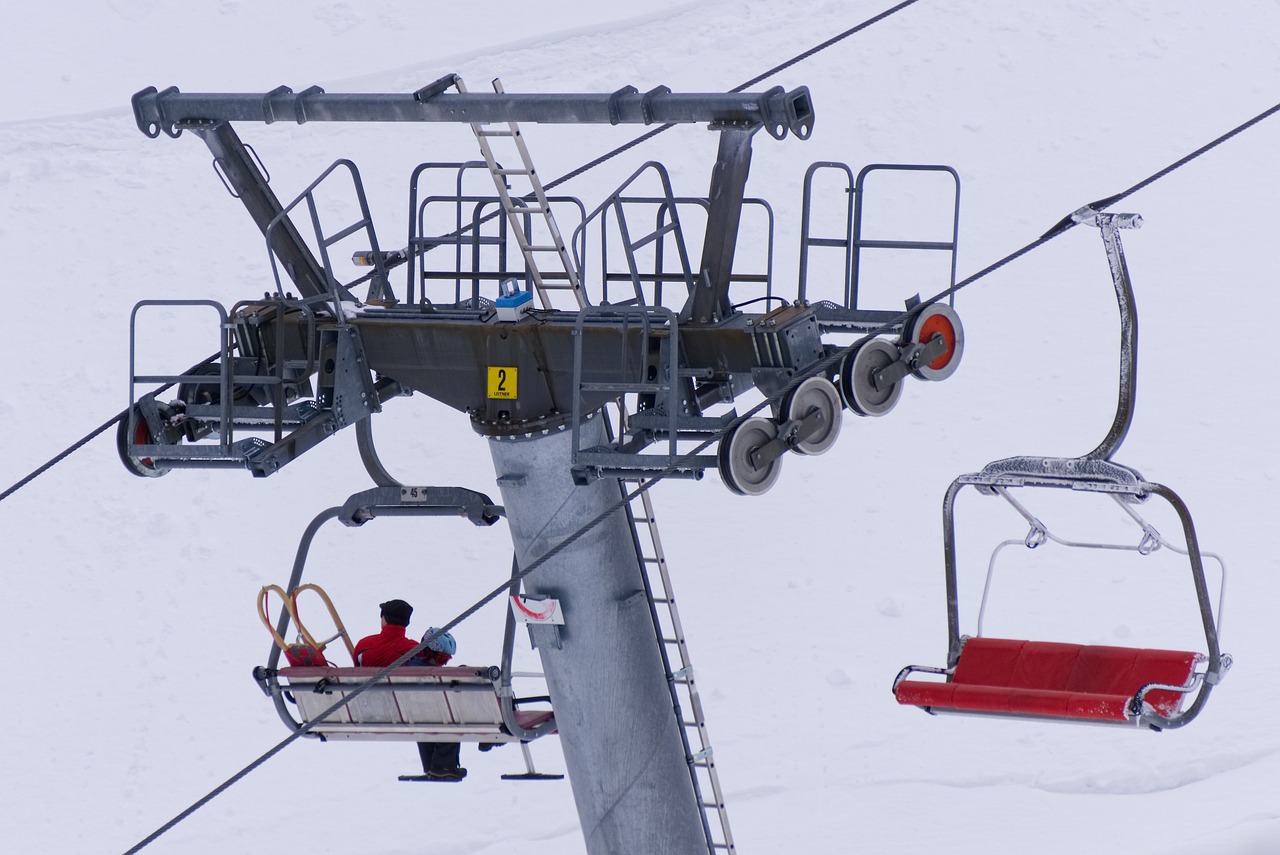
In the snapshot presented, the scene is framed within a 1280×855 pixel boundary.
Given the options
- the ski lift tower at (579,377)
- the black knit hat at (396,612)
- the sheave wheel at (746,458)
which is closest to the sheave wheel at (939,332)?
the ski lift tower at (579,377)

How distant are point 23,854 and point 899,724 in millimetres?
7594

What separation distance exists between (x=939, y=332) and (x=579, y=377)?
1855 millimetres

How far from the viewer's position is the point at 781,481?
20.8 m

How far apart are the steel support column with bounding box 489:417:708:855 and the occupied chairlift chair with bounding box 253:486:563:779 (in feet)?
0.77

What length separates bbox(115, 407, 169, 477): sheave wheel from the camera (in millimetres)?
10375

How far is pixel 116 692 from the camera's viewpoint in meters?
19.3

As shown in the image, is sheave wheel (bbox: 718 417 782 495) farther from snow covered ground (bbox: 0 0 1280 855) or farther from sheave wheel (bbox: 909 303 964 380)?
snow covered ground (bbox: 0 0 1280 855)

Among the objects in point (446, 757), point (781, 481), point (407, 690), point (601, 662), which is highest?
point (407, 690)

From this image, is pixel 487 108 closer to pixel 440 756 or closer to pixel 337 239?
pixel 337 239

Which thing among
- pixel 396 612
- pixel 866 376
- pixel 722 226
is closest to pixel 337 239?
pixel 722 226

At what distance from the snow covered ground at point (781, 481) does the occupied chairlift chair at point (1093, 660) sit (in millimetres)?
6038

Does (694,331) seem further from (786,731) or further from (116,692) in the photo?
(116,692)

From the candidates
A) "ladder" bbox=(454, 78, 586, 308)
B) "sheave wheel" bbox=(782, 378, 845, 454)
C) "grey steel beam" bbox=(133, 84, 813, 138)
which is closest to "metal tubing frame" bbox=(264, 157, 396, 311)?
"grey steel beam" bbox=(133, 84, 813, 138)

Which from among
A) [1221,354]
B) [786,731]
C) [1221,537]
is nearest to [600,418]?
[786,731]
